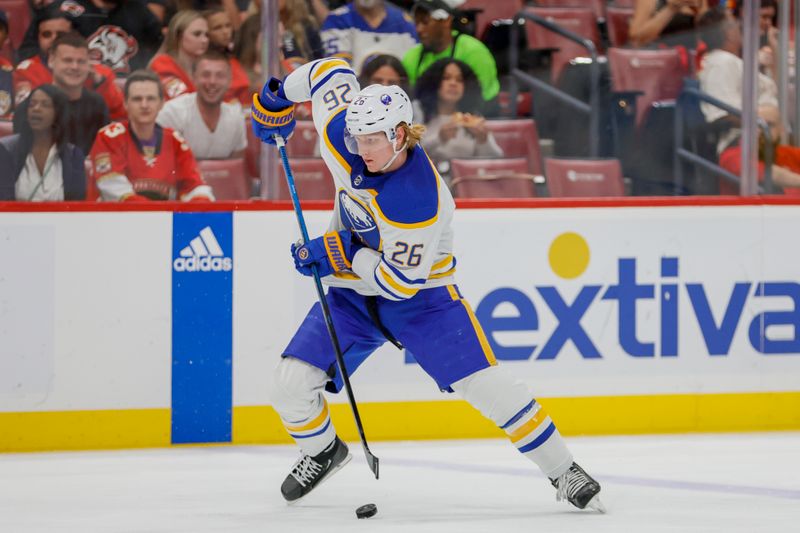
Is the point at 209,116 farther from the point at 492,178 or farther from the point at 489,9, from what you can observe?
the point at 489,9

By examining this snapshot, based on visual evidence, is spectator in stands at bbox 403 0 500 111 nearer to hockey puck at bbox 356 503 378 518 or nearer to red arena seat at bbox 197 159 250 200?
red arena seat at bbox 197 159 250 200

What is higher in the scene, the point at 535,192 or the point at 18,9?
the point at 18,9

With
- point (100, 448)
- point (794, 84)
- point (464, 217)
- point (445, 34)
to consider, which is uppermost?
point (445, 34)

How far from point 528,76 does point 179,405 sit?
1.87m

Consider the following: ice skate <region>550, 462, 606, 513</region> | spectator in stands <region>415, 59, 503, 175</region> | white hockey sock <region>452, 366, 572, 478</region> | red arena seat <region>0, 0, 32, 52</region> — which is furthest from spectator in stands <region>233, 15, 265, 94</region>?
ice skate <region>550, 462, 606, 513</region>

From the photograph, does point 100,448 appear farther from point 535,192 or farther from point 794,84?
point 794,84

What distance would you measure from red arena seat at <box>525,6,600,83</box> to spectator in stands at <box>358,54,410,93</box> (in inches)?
22.0

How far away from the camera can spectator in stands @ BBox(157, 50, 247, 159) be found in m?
4.80

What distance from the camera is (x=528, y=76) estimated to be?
16.7 feet

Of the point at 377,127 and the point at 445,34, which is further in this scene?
the point at 445,34

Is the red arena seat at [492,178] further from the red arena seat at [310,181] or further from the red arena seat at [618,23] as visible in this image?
the red arena seat at [618,23]

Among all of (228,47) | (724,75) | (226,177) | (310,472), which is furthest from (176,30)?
(724,75)

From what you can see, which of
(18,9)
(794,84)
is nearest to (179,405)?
(18,9)

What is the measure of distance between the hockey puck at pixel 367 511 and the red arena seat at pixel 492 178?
5.40 feet
